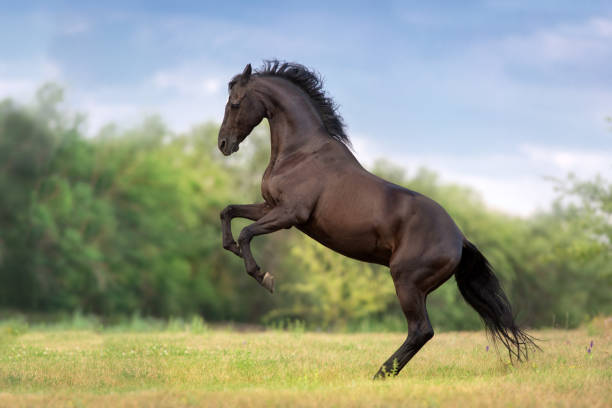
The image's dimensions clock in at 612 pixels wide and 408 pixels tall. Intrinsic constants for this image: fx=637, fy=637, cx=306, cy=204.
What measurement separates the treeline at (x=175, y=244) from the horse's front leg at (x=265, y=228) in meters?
17.6

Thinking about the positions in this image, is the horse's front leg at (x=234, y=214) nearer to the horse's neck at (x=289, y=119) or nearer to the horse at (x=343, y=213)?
the horse at (x=343, y=213)

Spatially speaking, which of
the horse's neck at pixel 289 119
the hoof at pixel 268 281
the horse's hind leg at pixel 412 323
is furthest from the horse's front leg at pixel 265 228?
the horse's hind leg at pixel 412 323

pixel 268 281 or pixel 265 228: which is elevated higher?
pixel 265 228

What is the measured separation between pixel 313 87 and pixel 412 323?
289 centimetres

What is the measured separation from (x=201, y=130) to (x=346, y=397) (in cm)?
3645

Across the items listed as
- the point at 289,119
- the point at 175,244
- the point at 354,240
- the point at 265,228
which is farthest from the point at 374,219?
the point at 175,244

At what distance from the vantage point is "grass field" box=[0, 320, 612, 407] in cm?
491

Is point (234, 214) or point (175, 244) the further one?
point (175, 244)

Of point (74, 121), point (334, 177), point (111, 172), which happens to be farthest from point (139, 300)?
point (334, 177)

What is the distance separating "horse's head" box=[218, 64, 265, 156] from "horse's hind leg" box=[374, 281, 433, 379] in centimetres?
241

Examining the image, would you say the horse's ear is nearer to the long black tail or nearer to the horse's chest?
the horse's chest

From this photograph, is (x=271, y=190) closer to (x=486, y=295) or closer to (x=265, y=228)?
(x=265, y=228)

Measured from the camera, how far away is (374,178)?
662cm

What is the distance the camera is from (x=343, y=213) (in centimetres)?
644
